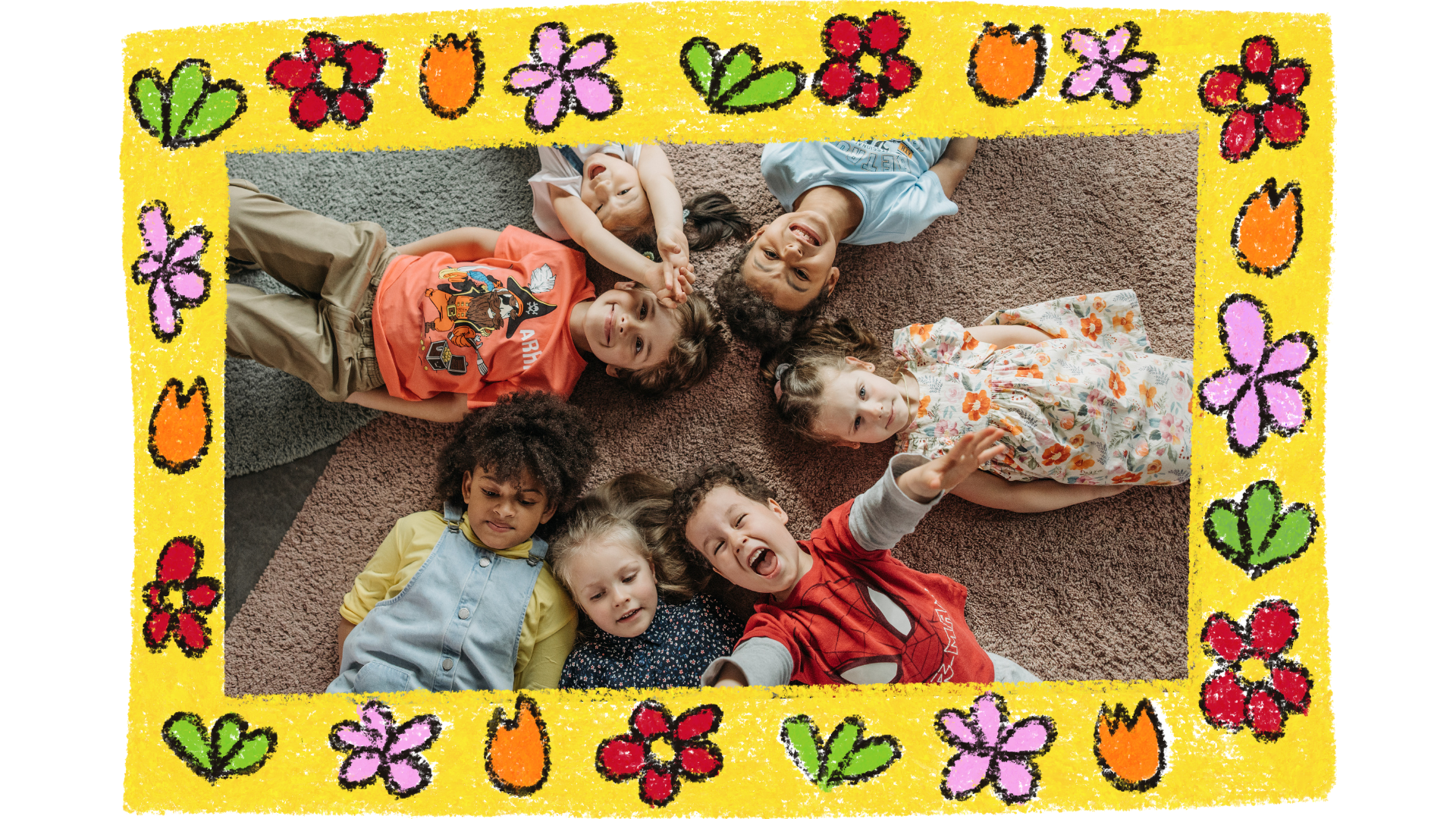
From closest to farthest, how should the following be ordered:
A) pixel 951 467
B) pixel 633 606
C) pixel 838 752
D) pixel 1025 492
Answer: pixel 838 752
pixel 951 467
pixel 633 606
pixel 1025 492

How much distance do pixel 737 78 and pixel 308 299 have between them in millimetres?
946

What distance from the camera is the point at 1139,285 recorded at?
148 centimetres

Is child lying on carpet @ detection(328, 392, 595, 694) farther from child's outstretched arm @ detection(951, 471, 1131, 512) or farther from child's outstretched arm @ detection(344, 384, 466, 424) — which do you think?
child's outstretched arm @ detection(951, 471, 1131, 512)

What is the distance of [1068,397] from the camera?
4.58 feet

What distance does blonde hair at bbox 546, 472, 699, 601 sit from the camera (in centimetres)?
137

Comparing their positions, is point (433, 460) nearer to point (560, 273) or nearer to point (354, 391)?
point (354, 391)

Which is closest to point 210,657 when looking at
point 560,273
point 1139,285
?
point 560,273

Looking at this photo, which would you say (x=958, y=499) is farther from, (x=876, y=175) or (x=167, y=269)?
(x=167, y=269)

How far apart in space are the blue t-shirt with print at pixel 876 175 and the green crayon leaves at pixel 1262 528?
718mm

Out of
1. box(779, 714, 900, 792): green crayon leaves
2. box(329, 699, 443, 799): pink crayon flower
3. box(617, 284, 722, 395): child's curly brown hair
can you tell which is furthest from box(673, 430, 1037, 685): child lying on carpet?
box(329, 699, 443, 799): pink crayon flower

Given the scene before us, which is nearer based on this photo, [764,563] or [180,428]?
[180,428]

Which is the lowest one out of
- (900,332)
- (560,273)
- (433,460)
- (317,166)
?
(433,460)

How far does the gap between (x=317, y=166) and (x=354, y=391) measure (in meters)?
0.45

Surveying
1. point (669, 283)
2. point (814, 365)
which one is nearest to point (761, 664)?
point (814, 365)
